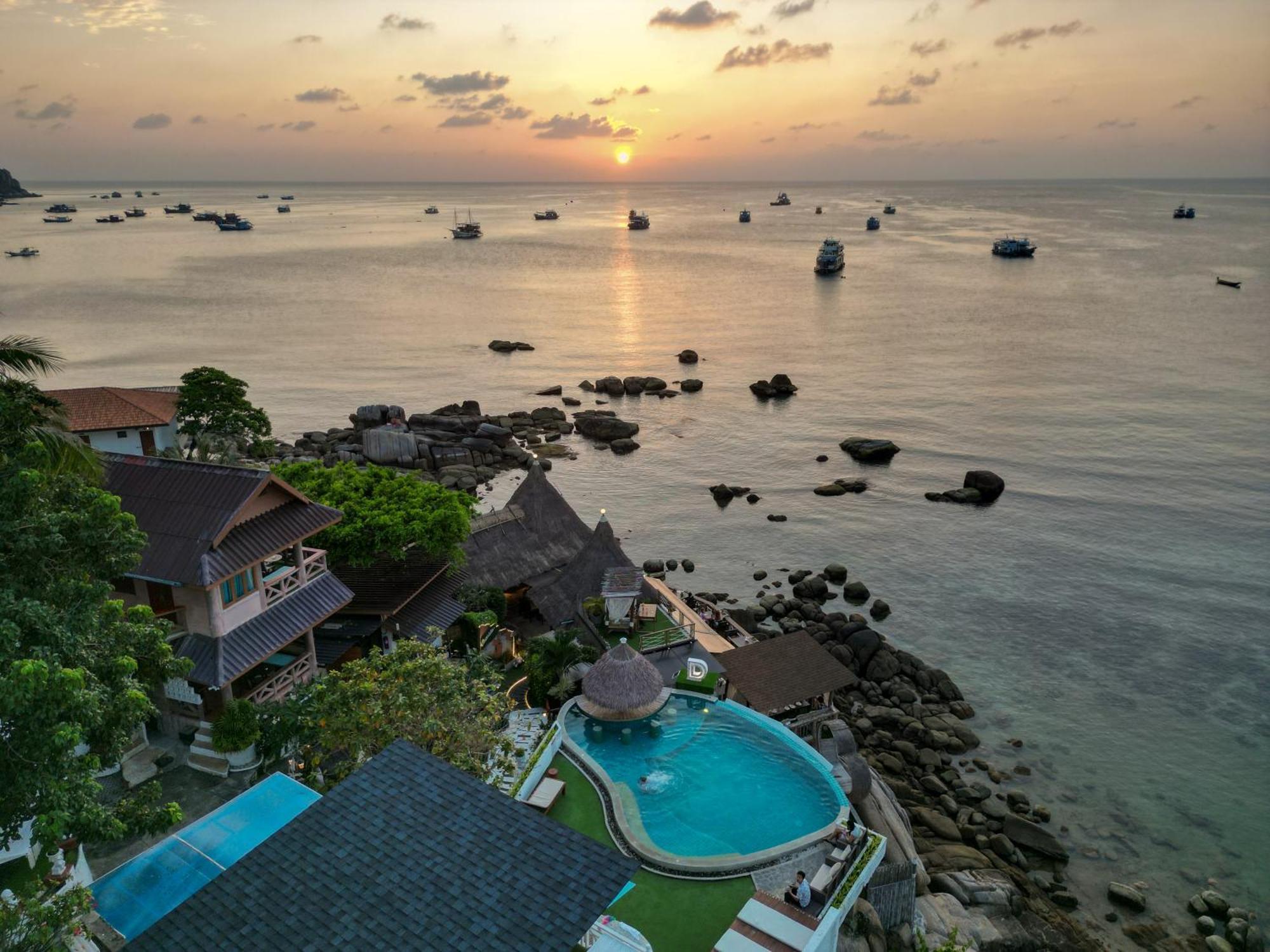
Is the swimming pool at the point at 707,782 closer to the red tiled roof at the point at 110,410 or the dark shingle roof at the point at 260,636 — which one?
the dark shingle roof at the point at 260,636

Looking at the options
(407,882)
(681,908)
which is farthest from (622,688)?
(407,882)

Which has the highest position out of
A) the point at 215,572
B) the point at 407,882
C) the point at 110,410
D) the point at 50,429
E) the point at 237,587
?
the point at 50,429

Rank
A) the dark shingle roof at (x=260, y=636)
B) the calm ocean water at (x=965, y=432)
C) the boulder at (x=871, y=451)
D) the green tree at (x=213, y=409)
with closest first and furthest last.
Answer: the dark shingle roof at (x=260, y=636), the calm ocean water at (x=965, y=432), the green tree at (x=213, y=409), the boulder at (x=871, y=451)

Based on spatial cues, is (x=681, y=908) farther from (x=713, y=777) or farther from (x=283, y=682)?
(x=283, y=682)

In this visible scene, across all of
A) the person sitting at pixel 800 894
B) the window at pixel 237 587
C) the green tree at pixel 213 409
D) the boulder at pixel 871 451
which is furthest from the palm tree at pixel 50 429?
the boulder at pixel 871 451

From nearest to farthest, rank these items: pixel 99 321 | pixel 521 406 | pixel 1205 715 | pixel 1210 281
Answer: pixel 1205 715
pixel 521 406
pixel 99 321
pixel 1210 281

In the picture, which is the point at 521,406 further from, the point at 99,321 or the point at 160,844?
the point at 99,321

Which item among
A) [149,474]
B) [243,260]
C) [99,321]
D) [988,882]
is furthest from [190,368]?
[243,260]
